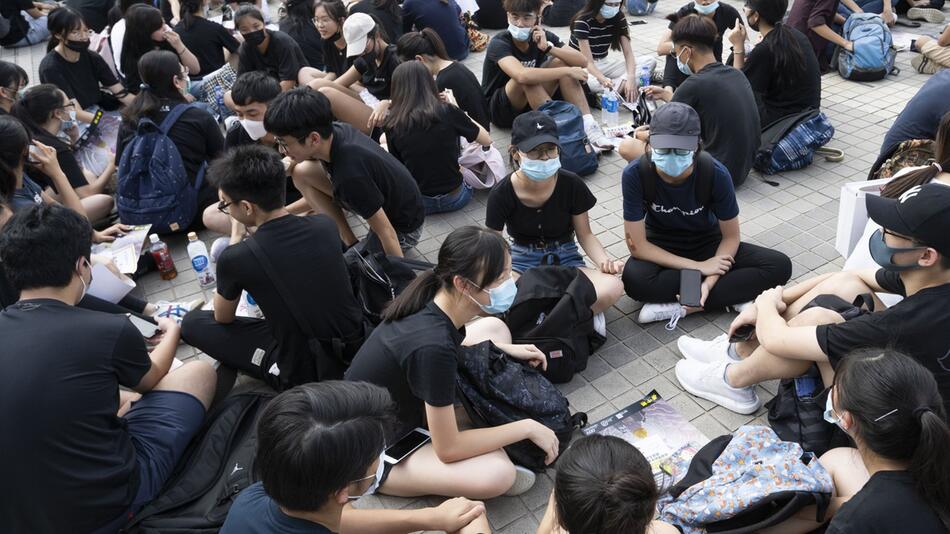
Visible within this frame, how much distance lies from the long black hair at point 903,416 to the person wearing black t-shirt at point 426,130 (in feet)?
11.2

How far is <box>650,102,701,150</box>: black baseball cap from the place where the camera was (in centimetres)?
392

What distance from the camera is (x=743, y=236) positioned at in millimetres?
4996

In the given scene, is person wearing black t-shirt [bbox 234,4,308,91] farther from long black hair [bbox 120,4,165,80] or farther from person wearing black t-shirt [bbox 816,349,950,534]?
person wearing black t-shirt [bbox 816,349,950,534]

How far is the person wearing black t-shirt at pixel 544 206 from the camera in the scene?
4039 millimetres

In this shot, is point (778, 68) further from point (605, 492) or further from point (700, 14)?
point (605, 492)

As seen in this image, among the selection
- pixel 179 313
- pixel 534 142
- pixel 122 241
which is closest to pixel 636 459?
pixel 534 142

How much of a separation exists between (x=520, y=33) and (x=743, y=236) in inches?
101

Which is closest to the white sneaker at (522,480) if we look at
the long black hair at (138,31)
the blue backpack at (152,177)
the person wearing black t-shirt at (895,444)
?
the person wearing black t-shirt at (895,444)

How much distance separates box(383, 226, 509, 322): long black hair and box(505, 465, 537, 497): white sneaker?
88cm

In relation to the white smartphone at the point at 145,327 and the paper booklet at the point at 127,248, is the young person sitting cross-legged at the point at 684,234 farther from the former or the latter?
the paper booklet at the point at 127,248

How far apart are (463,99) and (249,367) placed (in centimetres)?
304

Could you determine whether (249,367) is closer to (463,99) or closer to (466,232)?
(466,232)

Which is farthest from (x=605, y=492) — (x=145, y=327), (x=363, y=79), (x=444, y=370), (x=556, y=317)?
(x=363, y=79)

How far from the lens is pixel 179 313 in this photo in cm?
444
